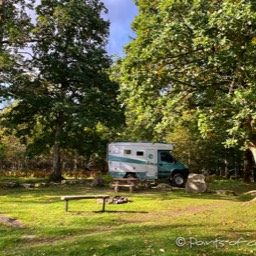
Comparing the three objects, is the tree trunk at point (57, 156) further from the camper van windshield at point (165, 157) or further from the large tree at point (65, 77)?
the camper van windshield at point (165, 157)

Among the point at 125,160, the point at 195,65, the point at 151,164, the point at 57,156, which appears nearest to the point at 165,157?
the point at 151,164

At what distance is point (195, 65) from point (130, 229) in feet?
17.5

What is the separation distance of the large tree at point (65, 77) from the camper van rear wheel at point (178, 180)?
4.99 metres

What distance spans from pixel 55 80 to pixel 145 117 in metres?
12.5

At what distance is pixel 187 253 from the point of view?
5578 millimetres

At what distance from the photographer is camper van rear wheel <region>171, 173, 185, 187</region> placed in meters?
19.6

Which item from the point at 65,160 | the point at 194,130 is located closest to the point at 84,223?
the point at 194,130

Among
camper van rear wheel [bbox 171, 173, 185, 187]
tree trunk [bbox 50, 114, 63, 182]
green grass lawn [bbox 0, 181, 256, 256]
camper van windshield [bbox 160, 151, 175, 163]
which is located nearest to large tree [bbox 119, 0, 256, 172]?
green grass lawn [bbox 0, 181, 256, 256]

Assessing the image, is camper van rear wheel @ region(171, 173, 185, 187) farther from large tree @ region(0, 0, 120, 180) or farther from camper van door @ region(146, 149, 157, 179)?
large tree @ region(0, 0, 120, 180)

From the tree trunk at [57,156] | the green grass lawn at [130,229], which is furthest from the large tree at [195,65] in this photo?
the tree trunk at [57,156]

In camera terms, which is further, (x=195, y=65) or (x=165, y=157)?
(x=165, y=157)

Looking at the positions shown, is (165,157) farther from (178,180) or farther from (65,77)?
(65,77)

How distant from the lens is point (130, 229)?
295 inches

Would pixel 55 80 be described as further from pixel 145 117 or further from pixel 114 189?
pixel 145 117
